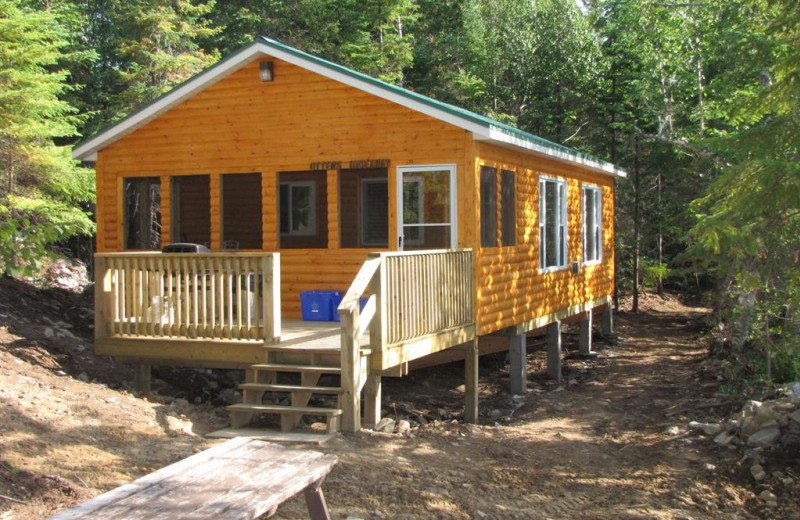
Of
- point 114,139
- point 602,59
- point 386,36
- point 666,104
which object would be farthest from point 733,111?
point 386,36

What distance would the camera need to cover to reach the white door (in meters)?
11.1

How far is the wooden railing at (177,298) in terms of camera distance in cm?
884

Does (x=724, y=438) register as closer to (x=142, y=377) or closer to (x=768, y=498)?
(x=768, y=498)

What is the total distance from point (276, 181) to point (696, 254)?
614 cm

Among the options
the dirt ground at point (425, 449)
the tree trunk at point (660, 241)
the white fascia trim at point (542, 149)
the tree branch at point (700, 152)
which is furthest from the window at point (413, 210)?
the tree trunk at point (660, 241)

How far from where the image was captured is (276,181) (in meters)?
11.9

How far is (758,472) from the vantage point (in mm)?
7441

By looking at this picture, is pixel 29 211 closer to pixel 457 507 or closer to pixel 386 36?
pixel 457 507

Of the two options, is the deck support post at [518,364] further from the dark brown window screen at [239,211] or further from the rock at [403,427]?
the dark brown window screen at [239,211]

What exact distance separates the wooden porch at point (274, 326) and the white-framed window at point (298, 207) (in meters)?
4.91

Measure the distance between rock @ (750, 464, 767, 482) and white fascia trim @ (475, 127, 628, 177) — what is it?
201 inches

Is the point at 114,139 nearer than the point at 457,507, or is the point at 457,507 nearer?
the point at 457,507

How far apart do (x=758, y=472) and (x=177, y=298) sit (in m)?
6.40

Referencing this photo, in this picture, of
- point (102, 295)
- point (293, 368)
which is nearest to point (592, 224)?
point (293, 368)
